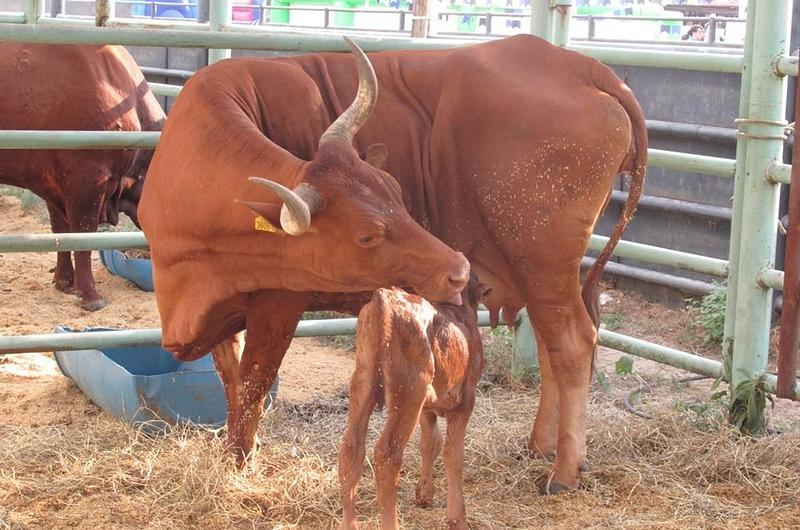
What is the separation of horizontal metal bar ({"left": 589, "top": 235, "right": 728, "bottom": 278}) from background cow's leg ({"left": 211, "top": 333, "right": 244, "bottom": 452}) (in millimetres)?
1799

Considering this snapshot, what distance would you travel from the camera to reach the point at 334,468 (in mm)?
4543

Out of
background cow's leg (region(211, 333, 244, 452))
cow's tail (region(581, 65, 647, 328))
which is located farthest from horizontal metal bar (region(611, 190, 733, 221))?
background cow's leg (region(211, 333, 244, 452))

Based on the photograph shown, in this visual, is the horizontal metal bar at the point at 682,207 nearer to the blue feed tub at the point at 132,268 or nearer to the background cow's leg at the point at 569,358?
the blue feed tub at the point at 132,268

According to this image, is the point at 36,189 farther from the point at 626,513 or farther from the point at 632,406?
the point at 626,513

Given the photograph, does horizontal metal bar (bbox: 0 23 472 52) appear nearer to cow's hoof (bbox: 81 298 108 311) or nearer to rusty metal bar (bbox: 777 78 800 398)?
rusty metal bar (bbox: 777 78 800 398)

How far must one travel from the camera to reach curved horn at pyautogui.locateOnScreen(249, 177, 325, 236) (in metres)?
3.63

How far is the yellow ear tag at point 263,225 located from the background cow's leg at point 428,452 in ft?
2.51

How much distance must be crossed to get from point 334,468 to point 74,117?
3.93m

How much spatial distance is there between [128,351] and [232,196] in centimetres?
185

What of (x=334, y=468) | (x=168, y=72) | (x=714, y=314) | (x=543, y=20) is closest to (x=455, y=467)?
(x=334, y=468)

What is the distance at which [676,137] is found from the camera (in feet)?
26.3

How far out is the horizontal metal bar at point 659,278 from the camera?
771 cm

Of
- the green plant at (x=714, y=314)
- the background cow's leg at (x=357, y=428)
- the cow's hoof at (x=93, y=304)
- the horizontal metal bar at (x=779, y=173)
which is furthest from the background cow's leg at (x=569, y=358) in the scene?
the cow's hoof at (x=93, y=304)

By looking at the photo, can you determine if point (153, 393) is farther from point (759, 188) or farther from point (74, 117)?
point (74, 117)
